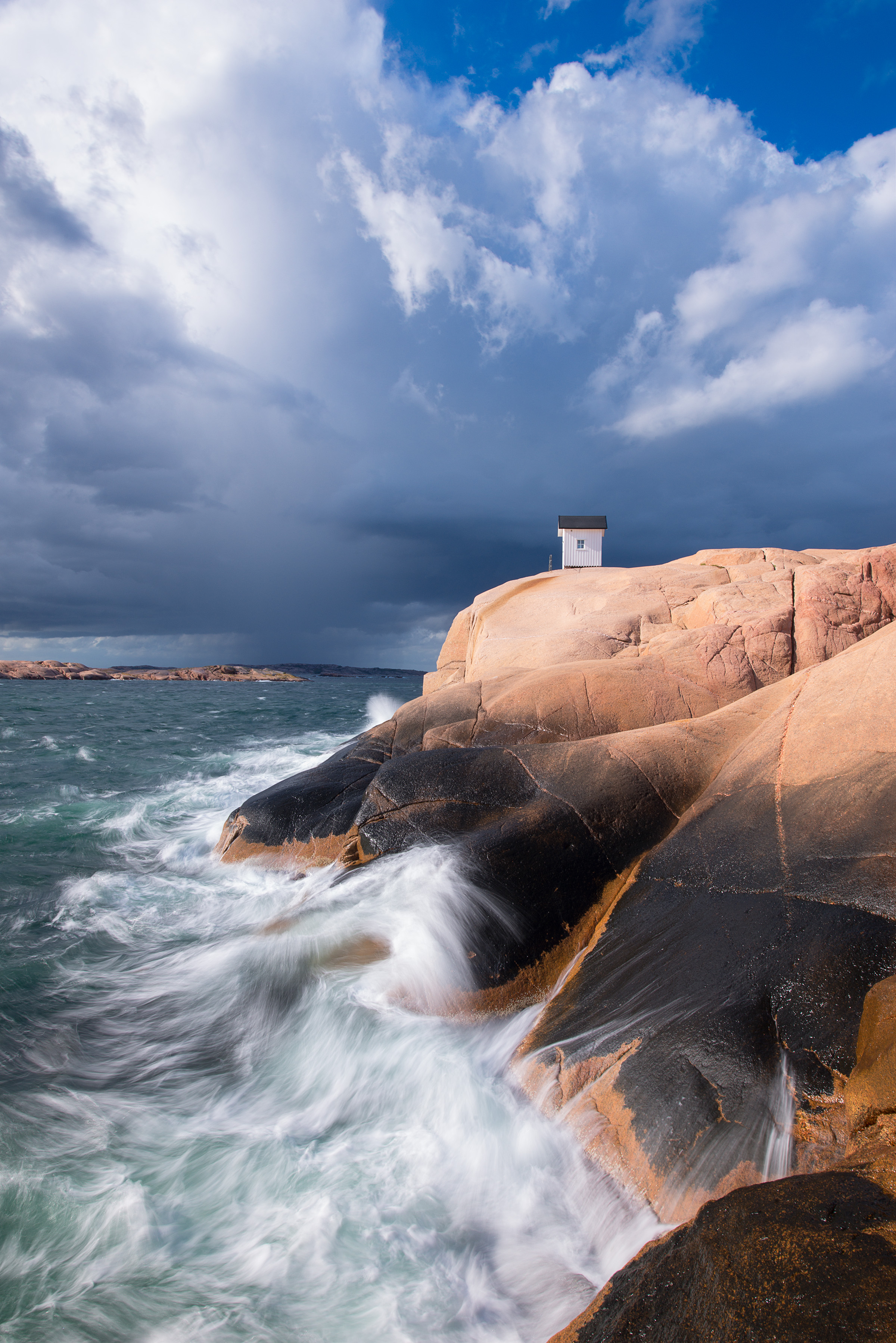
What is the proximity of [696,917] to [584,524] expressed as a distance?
27.1 m

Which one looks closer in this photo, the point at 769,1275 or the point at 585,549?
the point at 769,1275

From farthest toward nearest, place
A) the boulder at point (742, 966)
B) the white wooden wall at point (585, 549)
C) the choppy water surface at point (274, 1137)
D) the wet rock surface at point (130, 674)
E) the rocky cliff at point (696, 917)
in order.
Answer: the wet rock surface at point (130, 674)
the white wooden wall at point (585, 549)
the boulder at point (742, 966)
the choppy water surface at point (274, 1137)
the rocky cliff at point (696, 917)

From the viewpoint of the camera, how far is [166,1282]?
3250 millimetres

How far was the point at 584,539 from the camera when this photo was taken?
2997 cm

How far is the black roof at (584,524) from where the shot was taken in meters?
29.6

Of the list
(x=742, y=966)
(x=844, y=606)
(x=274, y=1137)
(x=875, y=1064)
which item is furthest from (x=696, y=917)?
(x=844, y=606)

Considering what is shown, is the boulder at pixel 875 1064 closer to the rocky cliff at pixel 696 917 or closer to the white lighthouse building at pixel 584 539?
the rocky cliff at pixel 696 917

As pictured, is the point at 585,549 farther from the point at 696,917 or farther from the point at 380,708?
the point at 696,917

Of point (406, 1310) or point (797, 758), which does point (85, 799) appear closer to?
point (406, 1310)

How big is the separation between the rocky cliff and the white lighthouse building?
20.4 metres

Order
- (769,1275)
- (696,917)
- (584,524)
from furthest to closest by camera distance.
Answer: (584,524) < (696,917) < (769,1275)

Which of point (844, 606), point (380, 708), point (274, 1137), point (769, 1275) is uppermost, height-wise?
point (844, 606)

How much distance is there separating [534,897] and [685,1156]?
228 centimetres

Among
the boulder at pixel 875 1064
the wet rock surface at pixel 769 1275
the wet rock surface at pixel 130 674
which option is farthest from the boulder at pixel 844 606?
the wet rock surface at pixel 130 674
